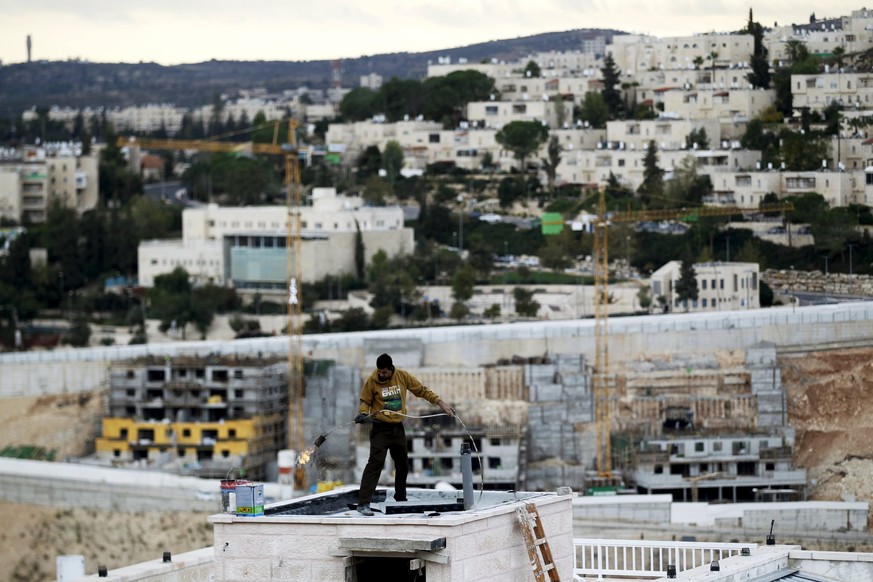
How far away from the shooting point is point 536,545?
11.4 meters

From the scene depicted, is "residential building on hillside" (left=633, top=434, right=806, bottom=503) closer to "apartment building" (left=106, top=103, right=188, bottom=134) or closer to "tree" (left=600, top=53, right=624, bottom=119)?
"tree" (left=600, top=53, right=624, bottom=119)

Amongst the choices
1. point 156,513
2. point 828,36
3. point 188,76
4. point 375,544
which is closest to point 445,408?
point 375,544

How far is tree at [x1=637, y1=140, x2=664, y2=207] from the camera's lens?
2458 inches

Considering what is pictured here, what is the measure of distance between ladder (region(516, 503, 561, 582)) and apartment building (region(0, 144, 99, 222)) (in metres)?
59.8

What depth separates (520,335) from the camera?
49.1m

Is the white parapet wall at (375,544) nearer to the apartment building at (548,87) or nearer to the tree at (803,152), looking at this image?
the tree at (803,152)

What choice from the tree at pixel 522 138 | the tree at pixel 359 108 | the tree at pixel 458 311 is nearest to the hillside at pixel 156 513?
the tree at pixel 458 311

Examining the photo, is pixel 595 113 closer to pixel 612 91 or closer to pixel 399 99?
pixel 612 91

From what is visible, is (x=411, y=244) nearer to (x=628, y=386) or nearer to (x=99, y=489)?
(x=628, y=386)

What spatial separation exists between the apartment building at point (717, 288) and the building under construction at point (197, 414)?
980 centimetres

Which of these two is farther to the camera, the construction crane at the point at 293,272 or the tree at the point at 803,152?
the tree at the point at 803,152

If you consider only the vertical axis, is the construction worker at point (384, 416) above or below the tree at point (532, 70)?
below

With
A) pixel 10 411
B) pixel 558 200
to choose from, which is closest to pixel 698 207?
pixel 558 200

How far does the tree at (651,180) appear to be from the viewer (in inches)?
2458
